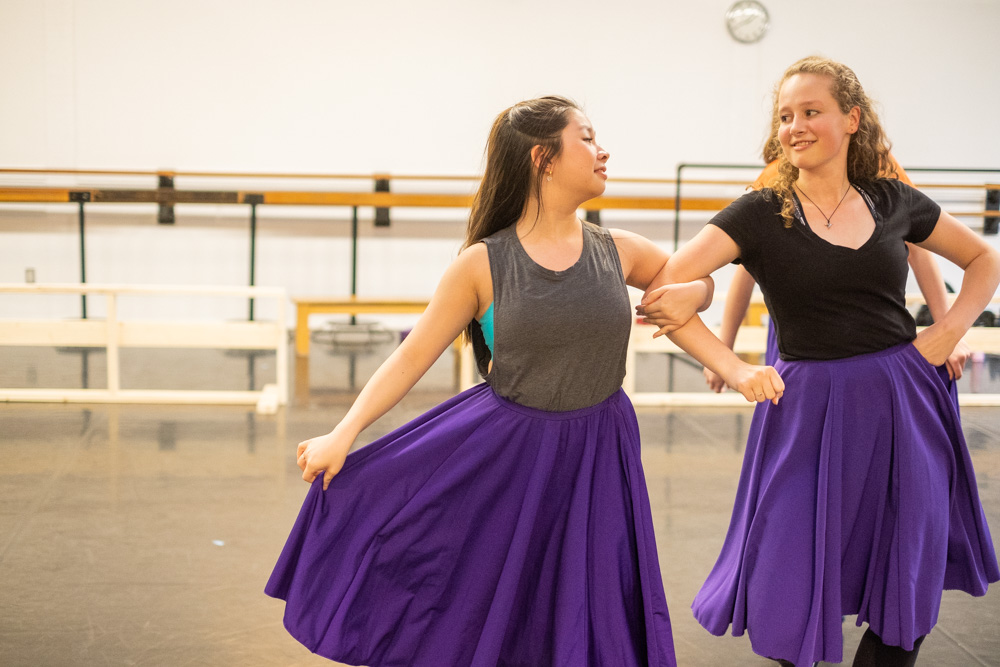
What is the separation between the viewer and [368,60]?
22.9ft

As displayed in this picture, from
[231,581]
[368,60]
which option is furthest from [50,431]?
[368,60]

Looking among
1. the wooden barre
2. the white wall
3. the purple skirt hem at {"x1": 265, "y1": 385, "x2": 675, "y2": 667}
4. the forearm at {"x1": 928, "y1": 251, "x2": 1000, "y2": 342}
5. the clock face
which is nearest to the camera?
the purple skirt hem at {"x1": 265, "y1": 385, "x2": 675, "y2": 667}

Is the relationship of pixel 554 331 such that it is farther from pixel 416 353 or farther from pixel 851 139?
pixel 851 139

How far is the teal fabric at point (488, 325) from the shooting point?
1656 mm

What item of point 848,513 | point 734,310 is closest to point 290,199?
point 734,310

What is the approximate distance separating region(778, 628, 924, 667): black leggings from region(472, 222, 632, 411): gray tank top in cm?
70

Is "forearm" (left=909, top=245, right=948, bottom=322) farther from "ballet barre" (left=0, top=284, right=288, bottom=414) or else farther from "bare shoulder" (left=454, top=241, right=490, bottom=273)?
"ballet barre" (left=0, top=284, right=288, bottom=414)

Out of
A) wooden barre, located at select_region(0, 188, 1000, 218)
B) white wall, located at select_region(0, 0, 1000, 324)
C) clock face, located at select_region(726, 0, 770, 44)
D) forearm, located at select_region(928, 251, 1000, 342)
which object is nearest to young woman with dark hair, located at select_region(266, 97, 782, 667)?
forearm, located at select_region(928, 251, 1000, 342)

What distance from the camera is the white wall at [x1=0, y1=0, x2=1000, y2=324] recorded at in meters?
6.77

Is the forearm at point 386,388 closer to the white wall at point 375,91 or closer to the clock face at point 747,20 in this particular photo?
the white wall at point 375,91

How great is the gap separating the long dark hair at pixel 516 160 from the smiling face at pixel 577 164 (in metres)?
0.01

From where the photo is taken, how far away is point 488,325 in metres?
1.67

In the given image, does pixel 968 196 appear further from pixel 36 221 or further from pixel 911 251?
pixel 36 221

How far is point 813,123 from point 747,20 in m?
5.88
